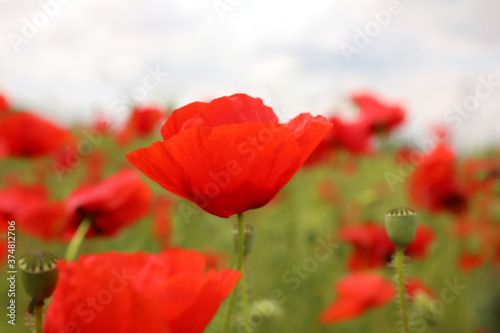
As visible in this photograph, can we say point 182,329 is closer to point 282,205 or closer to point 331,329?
point 331,329

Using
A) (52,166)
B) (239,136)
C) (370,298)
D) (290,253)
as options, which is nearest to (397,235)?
(239,136)

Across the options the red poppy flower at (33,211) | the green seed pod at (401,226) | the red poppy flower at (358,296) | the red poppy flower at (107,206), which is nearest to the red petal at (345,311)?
the red poppy flower at (358,296)

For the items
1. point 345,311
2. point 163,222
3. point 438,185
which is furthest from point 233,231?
point 438,185

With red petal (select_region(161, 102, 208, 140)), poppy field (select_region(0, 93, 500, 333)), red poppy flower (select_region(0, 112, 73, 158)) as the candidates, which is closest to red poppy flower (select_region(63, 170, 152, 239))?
poppy field (select_region(0, 93, 500, 333))

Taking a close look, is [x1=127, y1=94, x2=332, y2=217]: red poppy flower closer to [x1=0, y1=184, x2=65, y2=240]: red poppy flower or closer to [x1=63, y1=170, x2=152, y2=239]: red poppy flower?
[x1=63, y1=170, x2=152, y2=239]: red poppy flower

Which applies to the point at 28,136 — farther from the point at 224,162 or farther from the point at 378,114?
the point at 224,162

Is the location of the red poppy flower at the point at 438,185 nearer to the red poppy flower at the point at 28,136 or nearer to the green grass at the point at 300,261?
the green grass at the point at 300,261
